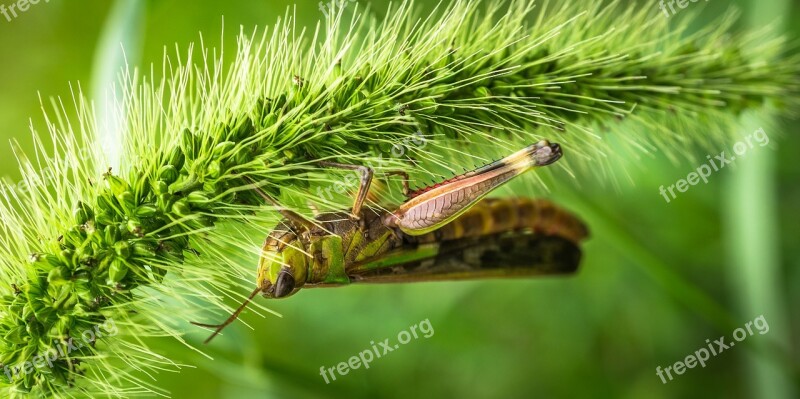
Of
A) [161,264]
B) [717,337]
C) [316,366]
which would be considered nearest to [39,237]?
[161,264]

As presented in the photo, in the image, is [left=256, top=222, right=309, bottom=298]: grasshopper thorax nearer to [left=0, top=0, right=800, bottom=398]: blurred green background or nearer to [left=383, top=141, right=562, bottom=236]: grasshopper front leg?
[left=383, top=141, right=562, bottom=236]: grasshopper front leg

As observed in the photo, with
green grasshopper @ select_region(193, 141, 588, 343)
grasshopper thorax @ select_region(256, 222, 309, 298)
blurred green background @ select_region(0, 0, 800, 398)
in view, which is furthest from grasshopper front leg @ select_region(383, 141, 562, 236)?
blurred green background @ select_region(0, 0, 800, 398)

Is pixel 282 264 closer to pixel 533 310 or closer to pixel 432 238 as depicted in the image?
pixel 432 238

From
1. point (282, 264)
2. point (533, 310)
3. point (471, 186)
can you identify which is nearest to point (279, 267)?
point (282, 264)

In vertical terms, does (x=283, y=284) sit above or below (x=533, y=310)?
above

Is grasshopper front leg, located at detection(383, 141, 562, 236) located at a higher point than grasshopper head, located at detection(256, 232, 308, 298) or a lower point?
lower

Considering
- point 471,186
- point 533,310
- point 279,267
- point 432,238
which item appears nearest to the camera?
point 471,186

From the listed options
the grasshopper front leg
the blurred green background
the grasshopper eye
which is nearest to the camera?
the grasshopper front leg
